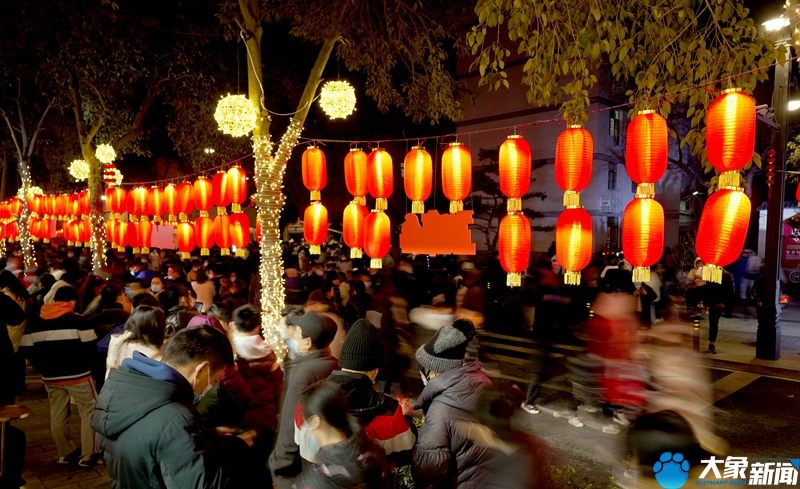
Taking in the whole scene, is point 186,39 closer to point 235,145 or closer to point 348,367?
point 235,145

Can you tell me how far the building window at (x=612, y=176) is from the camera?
2495cm

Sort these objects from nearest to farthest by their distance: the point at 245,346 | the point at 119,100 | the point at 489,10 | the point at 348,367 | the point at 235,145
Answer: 1. the point at 348,367
2. the point at 245,346
3. the point at 489,10
4. the point at 235,145
5. the point at 119,100

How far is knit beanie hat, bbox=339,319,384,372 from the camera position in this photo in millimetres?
3160

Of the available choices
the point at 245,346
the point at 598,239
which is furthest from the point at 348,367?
the point at 598,239

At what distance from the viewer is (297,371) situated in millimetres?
3463

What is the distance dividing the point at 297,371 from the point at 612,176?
25264mm

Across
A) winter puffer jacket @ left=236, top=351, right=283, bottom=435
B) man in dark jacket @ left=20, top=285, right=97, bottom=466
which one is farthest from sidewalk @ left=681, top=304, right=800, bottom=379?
man in dark jacket @ left=20, top=285, right=97, bottom=466

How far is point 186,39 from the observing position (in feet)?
36.7

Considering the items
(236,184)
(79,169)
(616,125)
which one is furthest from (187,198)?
(616,125)

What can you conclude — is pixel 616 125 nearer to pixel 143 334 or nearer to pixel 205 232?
pixel 205 232

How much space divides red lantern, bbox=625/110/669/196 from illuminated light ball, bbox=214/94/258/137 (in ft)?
17.9

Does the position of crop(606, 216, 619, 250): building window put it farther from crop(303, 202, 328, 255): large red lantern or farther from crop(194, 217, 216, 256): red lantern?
crop(194, 217, 216, 256): red lantern

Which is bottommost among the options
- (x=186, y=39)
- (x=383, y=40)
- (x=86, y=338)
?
(x=86, y=338)

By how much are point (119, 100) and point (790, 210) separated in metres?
31.8
